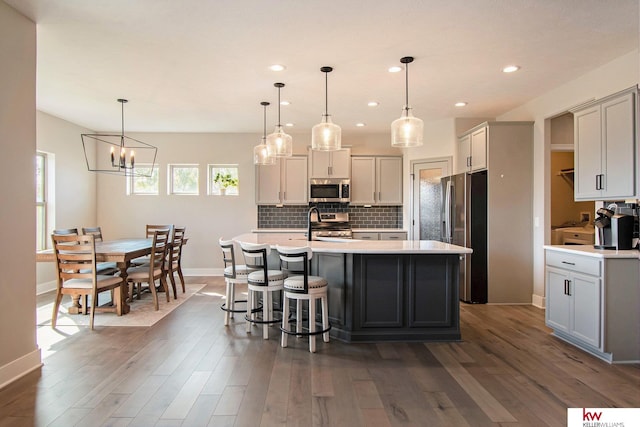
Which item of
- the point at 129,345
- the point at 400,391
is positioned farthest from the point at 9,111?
the point at 400,391

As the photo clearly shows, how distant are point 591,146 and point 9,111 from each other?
16.2 feet

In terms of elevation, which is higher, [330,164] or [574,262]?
[330,164]

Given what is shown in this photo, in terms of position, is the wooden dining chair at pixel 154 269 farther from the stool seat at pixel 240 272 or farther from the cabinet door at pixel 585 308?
the cabinet door at pixel 585 308

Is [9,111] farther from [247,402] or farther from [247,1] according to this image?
[247,402]

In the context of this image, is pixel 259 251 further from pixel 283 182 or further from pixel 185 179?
pixel 185 179

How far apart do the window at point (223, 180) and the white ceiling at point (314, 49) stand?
2002 millimetres

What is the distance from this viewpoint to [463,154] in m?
5.86

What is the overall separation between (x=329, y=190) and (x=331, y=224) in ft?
2.12

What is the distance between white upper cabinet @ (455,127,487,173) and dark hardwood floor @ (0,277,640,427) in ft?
8.04

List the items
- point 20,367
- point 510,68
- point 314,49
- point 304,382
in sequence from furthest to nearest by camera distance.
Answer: point 510,68, point 314,49, point 20,367, point 304,382

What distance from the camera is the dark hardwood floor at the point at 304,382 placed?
7.50 feet

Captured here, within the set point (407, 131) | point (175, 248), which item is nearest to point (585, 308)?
point (407, 131)

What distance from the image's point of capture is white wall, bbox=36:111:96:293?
5.89 metres

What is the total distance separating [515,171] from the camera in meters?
5.12
